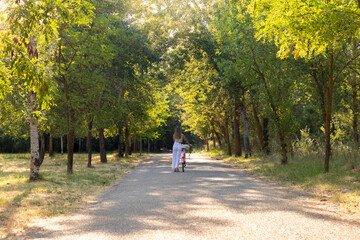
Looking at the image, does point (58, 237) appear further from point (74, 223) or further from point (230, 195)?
point (230, 195)

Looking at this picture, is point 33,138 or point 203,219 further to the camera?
point 33,138

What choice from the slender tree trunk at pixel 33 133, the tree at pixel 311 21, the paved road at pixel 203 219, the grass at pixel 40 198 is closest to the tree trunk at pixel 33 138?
the slender tree trunk at pixel 33 133

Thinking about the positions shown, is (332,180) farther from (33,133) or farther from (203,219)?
(33,133)

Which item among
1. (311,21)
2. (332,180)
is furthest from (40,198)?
(332,180)

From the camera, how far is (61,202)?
336 inches

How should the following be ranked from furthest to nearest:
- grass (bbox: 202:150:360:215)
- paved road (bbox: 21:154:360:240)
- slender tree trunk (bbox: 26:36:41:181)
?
slender tree trunk (bbox: 26:36:41:181), grass (bbox: 202:150:360:215), paved road (bbox: 21:154:360:240)

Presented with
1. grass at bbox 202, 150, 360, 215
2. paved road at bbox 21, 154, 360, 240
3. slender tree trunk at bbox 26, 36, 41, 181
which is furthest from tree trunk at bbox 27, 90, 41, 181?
grass at bbox 202, 150, 360, 215

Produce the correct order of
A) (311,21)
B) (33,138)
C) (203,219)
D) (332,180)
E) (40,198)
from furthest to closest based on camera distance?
(33,138)
(332,180)
(40,198)
(311,21)
(203,219)

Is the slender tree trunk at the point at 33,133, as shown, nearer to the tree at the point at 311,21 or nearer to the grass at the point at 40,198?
the grass at the point at 40,198

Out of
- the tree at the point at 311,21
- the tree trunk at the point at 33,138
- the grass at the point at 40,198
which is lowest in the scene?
the grass at the point at 40,198

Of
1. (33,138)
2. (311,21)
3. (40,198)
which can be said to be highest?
(311,21)

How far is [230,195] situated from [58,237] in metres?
4.39

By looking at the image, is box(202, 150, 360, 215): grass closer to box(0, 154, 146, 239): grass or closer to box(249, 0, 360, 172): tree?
box(249, 0, 360, 172): tree

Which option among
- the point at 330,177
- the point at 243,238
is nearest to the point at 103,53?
the point at 330,177
